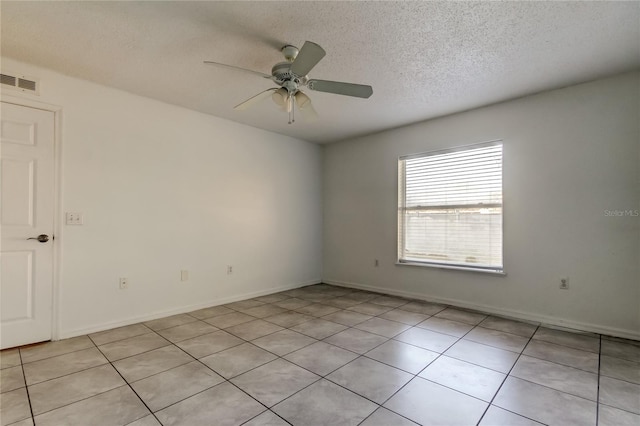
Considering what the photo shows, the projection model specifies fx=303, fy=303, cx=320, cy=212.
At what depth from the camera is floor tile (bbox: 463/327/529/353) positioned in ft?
8.75

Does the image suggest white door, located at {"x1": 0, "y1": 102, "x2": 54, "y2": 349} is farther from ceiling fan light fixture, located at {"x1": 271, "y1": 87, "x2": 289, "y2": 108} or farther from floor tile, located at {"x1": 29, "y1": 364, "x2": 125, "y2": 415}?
ceiling fan light fixture, located at {"x1": 271, "y1": 87, "x2": 289, "y2": 108}

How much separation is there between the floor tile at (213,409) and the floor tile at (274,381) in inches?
2.9

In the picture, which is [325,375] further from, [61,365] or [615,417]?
[61,365]

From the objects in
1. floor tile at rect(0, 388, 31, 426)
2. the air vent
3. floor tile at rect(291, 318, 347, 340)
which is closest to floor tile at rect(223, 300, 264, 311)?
floor tile at rect(291, 318, 347, 340)

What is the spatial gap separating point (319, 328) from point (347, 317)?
0.48 m

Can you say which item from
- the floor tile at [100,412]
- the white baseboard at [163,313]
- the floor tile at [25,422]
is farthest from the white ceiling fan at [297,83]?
the white baseboard at [163,313]

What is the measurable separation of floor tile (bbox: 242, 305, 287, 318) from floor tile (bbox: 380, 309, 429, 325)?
4.17 ft

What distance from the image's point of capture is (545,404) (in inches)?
72.1

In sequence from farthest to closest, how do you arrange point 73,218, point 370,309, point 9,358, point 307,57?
point 370,309
point 73,218
point 9,358
point 307,57

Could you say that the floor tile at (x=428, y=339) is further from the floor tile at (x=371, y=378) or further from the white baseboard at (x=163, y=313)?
the white baseboard at (x=163, y=313)

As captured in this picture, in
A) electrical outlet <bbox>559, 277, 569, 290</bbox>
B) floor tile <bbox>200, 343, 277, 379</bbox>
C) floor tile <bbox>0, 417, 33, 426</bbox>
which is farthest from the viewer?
electrical outlet <bbox>559, 277, 569, 290</bbox>

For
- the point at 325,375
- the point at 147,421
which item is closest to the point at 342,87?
the point at 325,375

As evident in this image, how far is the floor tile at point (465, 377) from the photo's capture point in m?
1.98

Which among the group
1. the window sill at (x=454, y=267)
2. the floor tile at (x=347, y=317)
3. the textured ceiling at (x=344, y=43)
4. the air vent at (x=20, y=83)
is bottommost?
the floor tile at (x=347, y=317)
